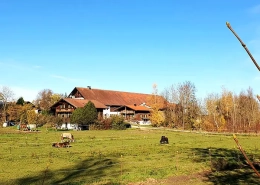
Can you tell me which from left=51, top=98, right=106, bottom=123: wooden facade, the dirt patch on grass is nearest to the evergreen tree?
left=51, top=98, right=106, bottom=123: wooden facade

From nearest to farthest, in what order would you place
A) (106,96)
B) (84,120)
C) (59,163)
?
(59,163), (84,120), (106,96)

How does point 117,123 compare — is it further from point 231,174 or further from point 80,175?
point 231,174

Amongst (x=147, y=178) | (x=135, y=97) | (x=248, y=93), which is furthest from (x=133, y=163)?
(x=135, y=97)

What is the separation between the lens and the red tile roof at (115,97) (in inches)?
3450

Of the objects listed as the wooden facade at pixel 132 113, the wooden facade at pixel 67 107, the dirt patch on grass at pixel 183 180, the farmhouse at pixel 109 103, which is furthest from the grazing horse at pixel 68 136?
the wooden facade at pixel 132 113

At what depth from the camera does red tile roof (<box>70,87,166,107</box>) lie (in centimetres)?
8762

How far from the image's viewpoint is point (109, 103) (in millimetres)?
90938

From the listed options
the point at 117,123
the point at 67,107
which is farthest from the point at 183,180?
the point at 67,107

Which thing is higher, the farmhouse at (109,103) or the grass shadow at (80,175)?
the farmhouse at (109,103)

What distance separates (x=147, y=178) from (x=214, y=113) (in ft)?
197

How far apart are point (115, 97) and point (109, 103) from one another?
24.6 feet

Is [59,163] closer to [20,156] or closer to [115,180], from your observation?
[20,156]

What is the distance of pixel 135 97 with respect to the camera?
105250 millimetres

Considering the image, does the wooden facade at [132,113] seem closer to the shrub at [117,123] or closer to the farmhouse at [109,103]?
the farmhouse at [109,103]
